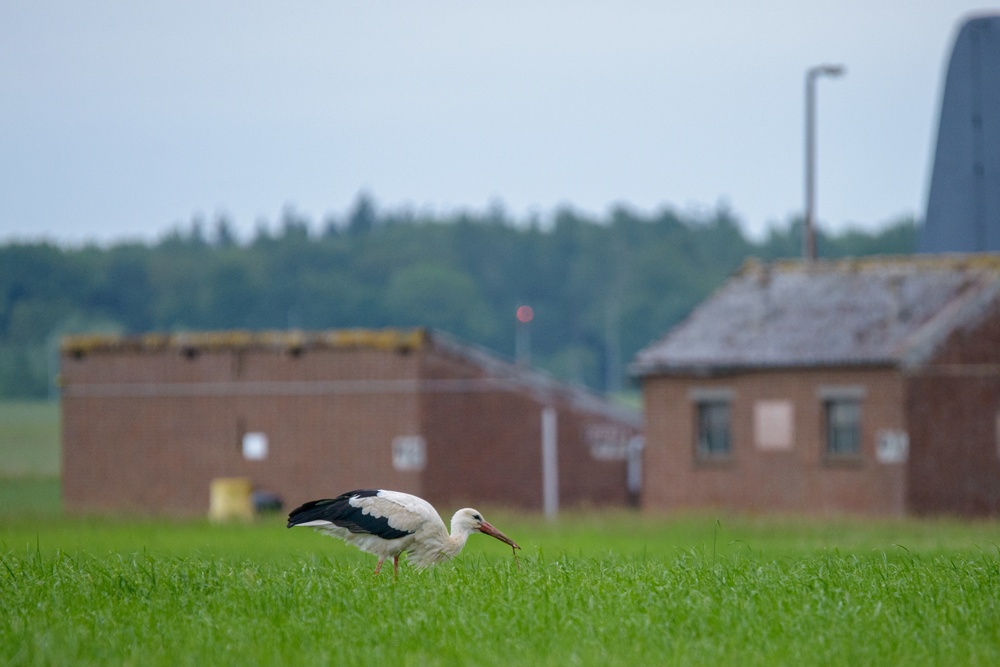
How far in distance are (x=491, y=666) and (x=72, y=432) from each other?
36.9 metres

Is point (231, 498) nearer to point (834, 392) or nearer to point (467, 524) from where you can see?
point (834, 392)

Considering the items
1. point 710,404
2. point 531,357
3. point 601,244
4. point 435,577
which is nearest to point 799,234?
point 601,244

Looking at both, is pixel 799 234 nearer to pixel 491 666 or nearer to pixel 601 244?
pixel 601 244

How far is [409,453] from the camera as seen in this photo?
134 feet

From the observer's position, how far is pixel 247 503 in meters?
40.9

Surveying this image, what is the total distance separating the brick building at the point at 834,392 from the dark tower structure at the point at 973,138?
6.17m

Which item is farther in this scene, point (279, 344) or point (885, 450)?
point (279, 344)

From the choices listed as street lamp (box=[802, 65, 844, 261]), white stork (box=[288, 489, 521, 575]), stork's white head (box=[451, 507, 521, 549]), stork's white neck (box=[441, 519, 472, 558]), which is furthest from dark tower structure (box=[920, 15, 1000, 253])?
white stork (box=[288, 489, 521, 575])

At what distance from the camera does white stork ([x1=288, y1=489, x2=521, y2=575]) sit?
13.4 m

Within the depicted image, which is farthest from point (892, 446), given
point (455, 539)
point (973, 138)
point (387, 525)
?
point (387, 525)

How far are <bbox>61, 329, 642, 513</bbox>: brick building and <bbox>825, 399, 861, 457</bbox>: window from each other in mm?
8115

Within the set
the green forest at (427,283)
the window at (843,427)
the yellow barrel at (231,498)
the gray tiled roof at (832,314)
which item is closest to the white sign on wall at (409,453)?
the yellow barrel at (231,498)

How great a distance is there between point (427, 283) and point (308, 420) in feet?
292

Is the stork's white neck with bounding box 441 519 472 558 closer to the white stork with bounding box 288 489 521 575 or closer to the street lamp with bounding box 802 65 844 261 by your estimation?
the white stork with bounding box 288 489 521 575
